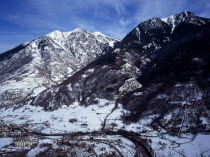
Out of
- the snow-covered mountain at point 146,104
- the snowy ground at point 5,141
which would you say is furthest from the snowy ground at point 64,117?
the snowy ground at point 5,141

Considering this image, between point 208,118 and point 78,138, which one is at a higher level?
point 208,118

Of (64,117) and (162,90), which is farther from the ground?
(162,90)

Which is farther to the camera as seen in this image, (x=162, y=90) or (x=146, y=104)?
(x=162, y=90)

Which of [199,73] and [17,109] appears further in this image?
[17,109]

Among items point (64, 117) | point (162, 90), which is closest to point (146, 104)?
point (162, 90)

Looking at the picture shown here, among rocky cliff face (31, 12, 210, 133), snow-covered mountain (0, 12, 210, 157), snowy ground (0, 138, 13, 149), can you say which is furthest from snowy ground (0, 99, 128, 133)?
snowy ground (0, 138, 13, 149)

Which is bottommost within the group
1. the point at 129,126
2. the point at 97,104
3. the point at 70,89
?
the point at 129,126

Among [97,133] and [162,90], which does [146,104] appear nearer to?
[162,90]

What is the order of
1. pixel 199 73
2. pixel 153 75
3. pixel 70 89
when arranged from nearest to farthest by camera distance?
pixel 199 73 < pixel 153 75 < pixel 70 89

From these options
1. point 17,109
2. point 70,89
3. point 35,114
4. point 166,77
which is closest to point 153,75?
point 166,77

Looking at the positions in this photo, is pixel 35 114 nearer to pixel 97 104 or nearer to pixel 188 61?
pixel 97 104

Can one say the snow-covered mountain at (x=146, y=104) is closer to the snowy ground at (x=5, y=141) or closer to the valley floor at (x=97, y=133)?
the valley floor at (x=97, y=133)
